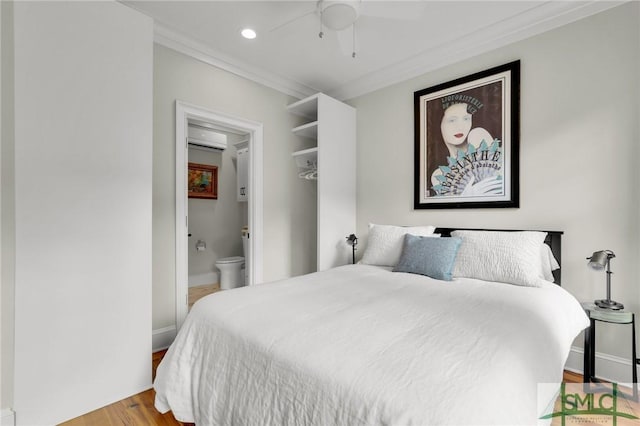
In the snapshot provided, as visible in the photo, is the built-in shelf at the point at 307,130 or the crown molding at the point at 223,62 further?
the built-in shelf at the point at 307,130

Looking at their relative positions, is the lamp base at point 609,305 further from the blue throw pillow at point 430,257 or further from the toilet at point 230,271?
the toilet at point 230,271

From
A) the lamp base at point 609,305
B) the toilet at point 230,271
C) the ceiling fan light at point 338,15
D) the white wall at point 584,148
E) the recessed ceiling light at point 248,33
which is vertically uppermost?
the recessed ceiling light at point 248,33

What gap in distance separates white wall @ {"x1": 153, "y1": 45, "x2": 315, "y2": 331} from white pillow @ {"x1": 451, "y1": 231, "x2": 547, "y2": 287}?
1889 millimetres

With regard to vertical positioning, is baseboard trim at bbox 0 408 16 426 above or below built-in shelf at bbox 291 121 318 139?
below

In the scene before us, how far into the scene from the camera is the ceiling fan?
2012 mm

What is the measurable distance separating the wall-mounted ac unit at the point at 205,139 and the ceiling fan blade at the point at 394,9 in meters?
3.08

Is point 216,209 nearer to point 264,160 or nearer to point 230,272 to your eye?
point 230,272

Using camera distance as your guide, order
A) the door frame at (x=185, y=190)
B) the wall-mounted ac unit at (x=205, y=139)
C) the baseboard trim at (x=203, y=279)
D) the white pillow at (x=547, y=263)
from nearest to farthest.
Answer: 1. the white pillow at (x=547, y=263)
2. the door frame at (x=185, y=190)
3. the wall-mounted ac unit at (x=205, y=139)
4. the baseboard trim at (x=203, y=279)

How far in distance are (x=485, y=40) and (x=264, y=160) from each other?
2.32m

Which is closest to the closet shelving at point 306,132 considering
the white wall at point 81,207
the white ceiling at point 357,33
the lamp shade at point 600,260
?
the white ceiling at point 357,33

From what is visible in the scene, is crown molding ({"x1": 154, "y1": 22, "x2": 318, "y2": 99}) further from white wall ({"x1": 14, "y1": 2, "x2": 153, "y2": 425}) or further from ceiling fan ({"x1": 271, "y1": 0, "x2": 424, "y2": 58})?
ceiling fan ({"x1": 271, "y1": 0, "x2": 424, "y2": 58})

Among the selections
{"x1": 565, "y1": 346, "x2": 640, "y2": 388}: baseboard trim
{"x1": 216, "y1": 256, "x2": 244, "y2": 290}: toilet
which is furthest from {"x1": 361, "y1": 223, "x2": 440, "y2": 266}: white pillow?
{"x1": 216, "y1": 256, "x2": 244, "y2": 290}: toilet

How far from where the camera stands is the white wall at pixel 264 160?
2.53 meters

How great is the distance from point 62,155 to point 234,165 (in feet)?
11.7
